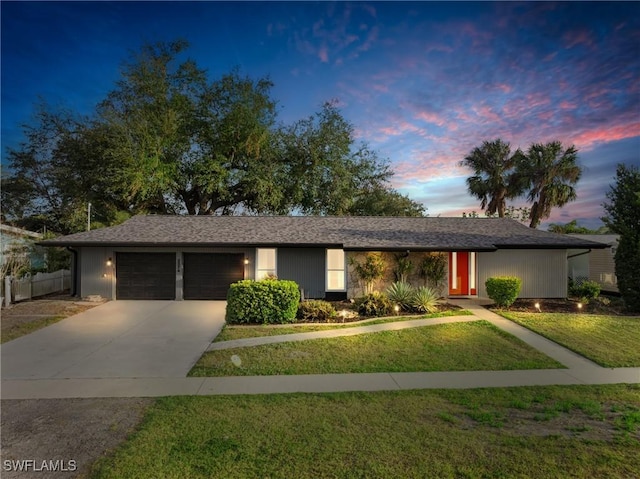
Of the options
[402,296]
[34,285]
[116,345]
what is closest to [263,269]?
[402,296]

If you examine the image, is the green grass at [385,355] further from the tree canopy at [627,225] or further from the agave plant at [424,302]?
the tree canopy at [627,225]

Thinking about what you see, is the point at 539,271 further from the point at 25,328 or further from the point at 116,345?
the point at 25,328

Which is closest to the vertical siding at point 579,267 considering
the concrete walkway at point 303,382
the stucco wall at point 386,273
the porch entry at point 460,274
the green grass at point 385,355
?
the porch entry at point 460,274

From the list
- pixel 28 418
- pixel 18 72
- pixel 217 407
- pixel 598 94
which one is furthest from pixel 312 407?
pixel 18 72

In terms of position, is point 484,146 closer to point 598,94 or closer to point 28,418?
point 598,94

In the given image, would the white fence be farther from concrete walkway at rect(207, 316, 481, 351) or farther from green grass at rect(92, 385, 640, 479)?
green grass at rect(92, 385, 640, 479)

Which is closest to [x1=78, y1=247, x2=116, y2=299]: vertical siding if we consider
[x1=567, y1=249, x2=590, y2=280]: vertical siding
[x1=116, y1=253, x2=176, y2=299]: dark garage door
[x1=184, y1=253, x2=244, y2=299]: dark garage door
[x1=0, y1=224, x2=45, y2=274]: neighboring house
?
[x1=116, y1=253, x2=176, y2=299]: dark garage door

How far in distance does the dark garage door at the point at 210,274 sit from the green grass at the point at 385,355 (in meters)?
7.66

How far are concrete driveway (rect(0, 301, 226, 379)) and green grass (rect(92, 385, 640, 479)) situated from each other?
2.31 metres

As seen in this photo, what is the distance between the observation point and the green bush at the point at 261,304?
34.1 feet

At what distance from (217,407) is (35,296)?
49.3 feet

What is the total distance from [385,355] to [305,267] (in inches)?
308

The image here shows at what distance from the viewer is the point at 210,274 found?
15.3 m

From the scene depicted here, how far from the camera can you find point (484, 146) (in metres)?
28.0
